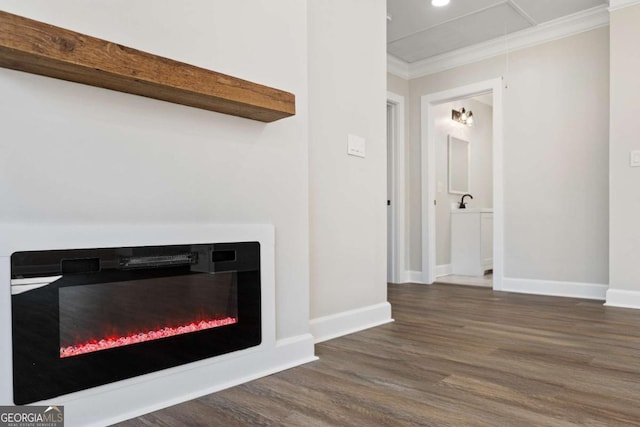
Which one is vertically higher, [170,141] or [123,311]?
[170,141]

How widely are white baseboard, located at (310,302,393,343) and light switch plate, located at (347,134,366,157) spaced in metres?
0.94

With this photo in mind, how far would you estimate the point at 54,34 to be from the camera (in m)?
1.08

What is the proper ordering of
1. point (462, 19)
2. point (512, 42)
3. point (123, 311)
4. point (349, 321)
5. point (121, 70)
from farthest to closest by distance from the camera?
point (512, 42) < point (462, 19) < point (349, 321) < point (123, 311) < point (121, 70)

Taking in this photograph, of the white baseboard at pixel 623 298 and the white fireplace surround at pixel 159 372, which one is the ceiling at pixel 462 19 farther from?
the white fireplace surround at pixel 159 372

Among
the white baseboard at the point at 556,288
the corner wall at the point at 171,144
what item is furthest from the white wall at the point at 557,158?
the corner wall at the point at 171,144

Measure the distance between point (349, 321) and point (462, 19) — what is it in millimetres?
2870

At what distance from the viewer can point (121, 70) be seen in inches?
47.1

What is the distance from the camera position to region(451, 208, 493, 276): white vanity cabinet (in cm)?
519

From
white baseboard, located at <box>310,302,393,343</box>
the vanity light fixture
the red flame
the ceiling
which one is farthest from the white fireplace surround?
the vanity light fixture

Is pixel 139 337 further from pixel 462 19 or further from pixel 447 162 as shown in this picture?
pixel 447 162

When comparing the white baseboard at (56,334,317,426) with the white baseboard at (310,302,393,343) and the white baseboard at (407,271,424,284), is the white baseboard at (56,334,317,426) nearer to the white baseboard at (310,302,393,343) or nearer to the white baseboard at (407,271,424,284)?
the white baseboard at (310,302,393,343)

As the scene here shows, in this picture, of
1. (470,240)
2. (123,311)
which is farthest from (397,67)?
(123,311)

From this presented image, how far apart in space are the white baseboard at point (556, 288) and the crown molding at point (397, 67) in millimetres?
2486

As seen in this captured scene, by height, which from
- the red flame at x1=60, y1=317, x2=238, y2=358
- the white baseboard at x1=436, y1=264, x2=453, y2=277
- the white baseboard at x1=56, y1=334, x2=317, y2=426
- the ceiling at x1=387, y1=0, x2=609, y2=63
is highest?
the ceiling at x1=387, y1=0, x2=609, y2=63
